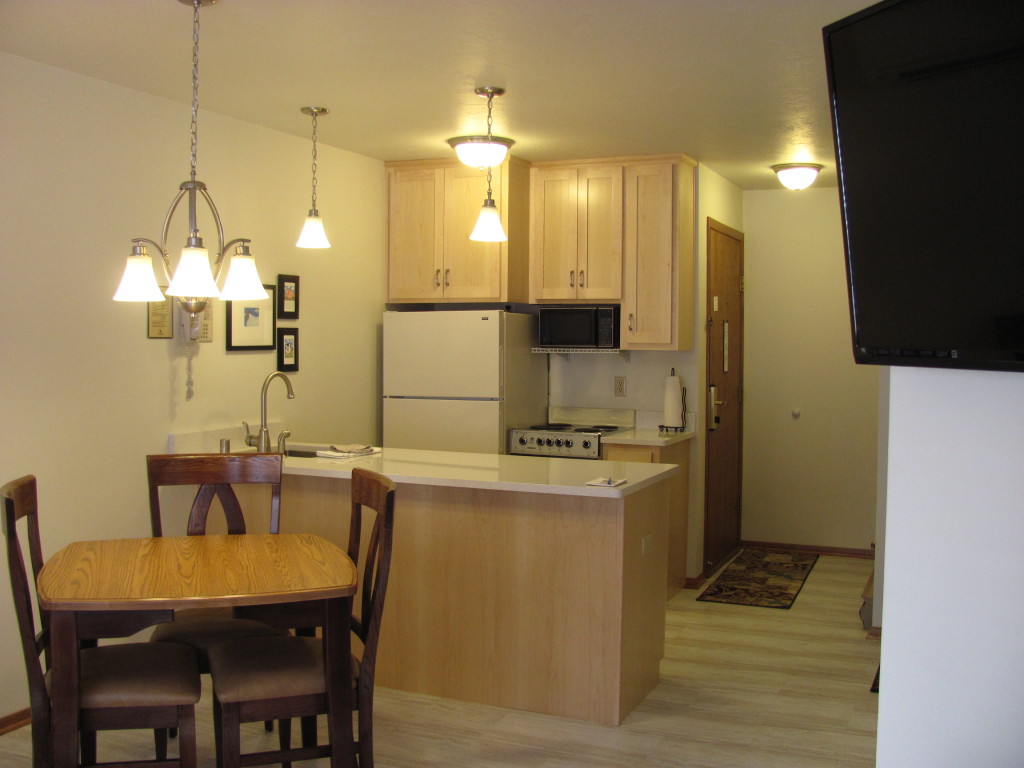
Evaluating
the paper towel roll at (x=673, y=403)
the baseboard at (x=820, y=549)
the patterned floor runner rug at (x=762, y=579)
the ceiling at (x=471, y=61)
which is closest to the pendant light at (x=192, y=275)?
the ceiling at (x=471, y=61)

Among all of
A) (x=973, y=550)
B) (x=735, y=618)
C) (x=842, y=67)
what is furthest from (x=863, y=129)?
(x=735, y=618)

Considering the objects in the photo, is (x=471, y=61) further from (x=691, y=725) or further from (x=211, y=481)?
(x=691, y=725)

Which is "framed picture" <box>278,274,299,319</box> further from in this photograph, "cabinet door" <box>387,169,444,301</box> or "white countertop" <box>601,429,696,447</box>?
"white countertop" <box>601,429,696,447</box>

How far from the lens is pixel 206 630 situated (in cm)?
295

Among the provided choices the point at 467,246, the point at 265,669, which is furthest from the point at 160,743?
the point at 467,246

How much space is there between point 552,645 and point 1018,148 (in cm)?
275

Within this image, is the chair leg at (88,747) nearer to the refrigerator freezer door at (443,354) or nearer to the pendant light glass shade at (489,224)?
the pendant light glass shade at (489,224)

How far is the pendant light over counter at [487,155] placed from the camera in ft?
13.3

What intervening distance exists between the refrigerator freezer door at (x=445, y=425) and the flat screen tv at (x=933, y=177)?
3682 mm

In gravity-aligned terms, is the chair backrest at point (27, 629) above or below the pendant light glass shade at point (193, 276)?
below

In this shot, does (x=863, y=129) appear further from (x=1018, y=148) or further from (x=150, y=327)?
(x=150, y=327)

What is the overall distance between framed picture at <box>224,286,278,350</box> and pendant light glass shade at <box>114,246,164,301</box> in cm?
154

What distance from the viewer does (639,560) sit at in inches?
145

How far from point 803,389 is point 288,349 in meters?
3.53
